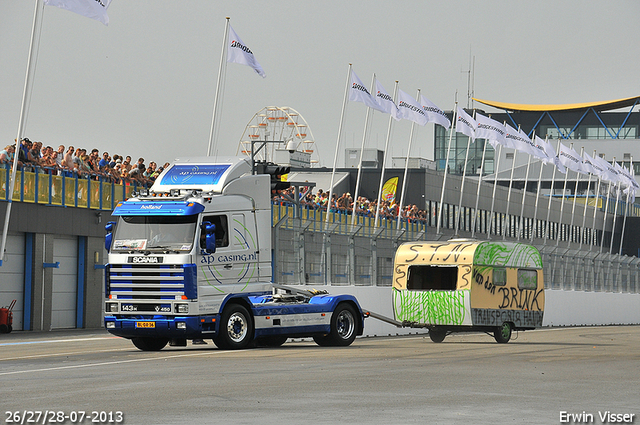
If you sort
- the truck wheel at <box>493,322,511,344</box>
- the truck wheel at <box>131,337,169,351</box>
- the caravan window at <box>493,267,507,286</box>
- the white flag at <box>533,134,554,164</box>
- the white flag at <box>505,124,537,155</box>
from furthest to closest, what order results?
the white flag at <box>533,134,554,164</box> < the white flag at <box>505,124,537,155</box> < the truck wheel at <box>493,322,511,344</box> < the caravan window at <box>493,267,507,286</box> < the truck wheel at <box>131,337,169,351</box>

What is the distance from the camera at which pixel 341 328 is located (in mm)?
24281

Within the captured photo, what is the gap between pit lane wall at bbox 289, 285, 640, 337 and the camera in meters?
32.0

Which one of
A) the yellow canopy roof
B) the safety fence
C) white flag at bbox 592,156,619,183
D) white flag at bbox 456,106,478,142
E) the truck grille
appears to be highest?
the yellow canopy roof

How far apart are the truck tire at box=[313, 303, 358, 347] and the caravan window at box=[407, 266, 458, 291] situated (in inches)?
163

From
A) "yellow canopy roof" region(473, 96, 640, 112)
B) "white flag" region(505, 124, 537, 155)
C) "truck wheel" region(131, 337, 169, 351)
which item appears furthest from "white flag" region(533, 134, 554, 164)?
"yellow canopy roof" region(473, 96, 640, 112)

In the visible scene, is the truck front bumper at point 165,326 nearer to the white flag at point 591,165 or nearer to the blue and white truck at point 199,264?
the blue and white truck at point 199,264

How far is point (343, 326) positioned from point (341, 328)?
0.32ft

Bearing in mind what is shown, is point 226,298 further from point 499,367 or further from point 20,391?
point 20,391

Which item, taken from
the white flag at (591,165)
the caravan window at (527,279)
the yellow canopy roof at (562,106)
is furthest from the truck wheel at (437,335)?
the yellow canopy roof at (562,106)

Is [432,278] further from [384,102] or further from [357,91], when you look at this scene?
[384,102]

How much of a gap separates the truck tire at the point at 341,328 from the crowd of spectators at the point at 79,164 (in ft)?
36.9

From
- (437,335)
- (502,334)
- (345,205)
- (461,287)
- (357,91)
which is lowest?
(437,335)

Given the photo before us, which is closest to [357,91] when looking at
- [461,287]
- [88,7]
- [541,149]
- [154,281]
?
[461,287]

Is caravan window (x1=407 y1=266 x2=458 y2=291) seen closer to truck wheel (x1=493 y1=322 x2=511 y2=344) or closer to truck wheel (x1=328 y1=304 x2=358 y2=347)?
truck wheel (x1=493 y1=322 x2=511 y2=344)
